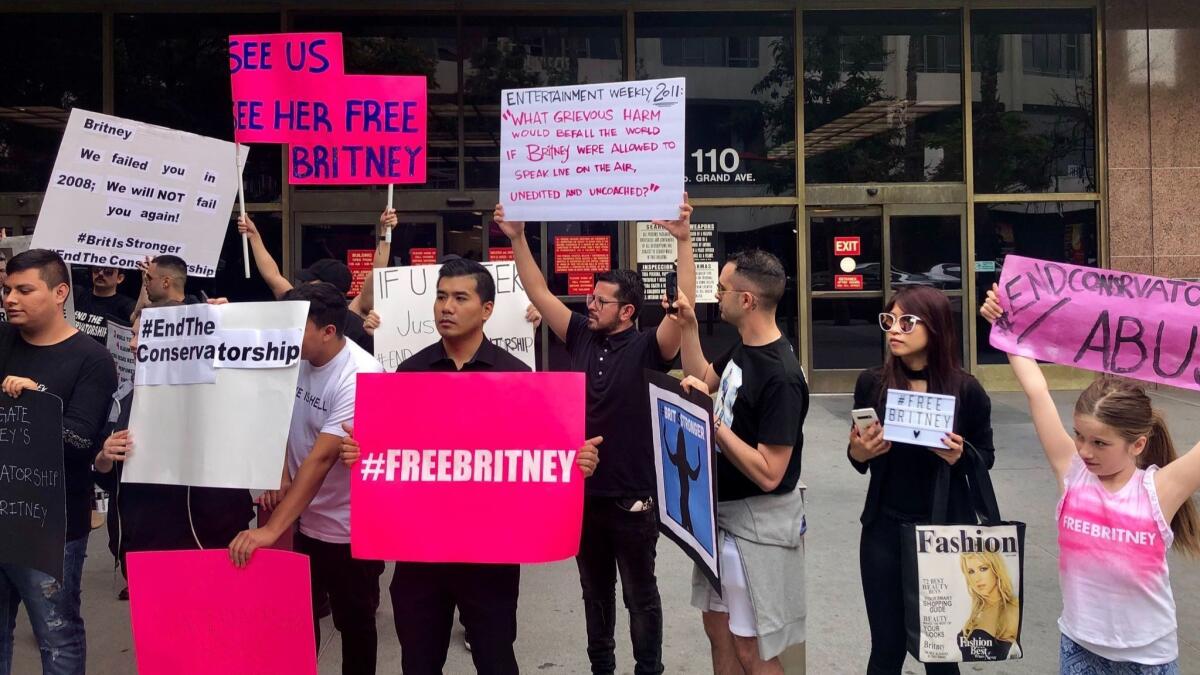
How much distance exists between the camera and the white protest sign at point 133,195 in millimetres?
5359

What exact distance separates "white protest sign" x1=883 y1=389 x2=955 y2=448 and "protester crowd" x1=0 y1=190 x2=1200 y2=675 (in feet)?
0.13

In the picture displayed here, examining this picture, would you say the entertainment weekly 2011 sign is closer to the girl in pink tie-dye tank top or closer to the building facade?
the girl in pink tie-dye tank top

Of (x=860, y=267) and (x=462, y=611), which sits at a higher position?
(x=860, y=267)

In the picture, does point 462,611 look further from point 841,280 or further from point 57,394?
point 841,280

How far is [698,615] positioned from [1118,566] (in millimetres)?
2738

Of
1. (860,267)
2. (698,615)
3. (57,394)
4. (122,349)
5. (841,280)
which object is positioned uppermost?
(860,267)

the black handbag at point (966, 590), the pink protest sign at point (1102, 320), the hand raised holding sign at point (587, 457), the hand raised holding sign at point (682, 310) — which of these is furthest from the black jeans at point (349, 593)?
the pink protest sign at point (1102, 320)

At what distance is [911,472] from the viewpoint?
3533 mm

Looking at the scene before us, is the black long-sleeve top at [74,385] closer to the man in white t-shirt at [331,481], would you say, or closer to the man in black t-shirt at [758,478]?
the man in white t-shirt at [331,481]

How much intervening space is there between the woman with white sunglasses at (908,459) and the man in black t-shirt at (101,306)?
14.7 feet

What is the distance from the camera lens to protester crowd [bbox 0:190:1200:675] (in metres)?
2.88

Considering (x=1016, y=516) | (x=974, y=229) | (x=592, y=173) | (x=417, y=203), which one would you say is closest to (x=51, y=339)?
(x=592, y=173)

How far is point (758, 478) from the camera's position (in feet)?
10.8

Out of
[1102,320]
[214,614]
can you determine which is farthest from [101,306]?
[1102,320]
